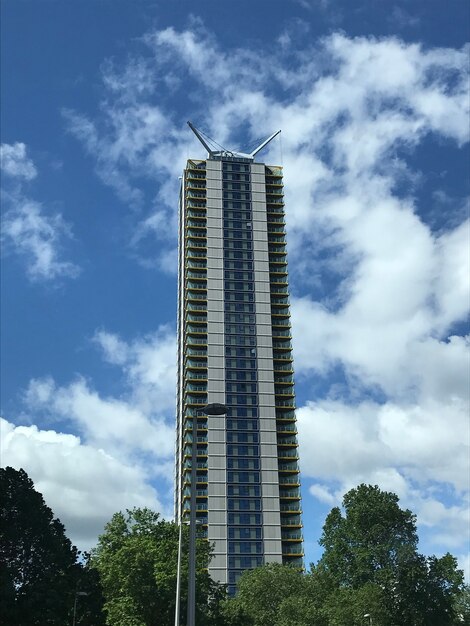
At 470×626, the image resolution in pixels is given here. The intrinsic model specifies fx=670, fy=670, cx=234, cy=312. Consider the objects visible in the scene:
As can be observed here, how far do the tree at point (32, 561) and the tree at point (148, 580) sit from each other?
336cm

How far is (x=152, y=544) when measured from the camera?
180ft

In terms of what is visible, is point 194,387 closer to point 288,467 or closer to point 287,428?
point 287,428

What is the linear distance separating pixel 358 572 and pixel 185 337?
237 ft

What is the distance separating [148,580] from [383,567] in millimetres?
27795

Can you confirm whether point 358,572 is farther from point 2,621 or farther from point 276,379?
point 276,379

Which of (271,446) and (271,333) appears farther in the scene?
(271,333)

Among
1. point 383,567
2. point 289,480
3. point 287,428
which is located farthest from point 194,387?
point 383,567

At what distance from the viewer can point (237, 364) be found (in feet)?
416

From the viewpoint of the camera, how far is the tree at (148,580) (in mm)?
51906

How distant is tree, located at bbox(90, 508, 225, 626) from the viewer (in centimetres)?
5191

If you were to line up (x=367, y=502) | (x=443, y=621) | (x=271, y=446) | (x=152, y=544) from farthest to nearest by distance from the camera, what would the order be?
1. (x=271, y=446)
2. (x=367, y=502)
3. (x=443, y=621)
4. (x=152, y=544)

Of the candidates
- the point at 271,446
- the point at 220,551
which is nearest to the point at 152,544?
the point at 220,551

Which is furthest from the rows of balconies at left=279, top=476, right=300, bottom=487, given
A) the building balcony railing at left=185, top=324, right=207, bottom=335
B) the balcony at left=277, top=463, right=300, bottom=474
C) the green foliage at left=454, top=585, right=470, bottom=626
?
the green foliage at left=454, top=585, right=470, bottom=626

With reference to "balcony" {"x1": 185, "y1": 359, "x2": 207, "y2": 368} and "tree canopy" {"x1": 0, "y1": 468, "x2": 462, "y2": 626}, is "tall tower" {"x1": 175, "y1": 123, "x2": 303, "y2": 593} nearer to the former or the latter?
"balcony" {"x1": 185, "y1": 359, "x2": 207, "y2": 368}
